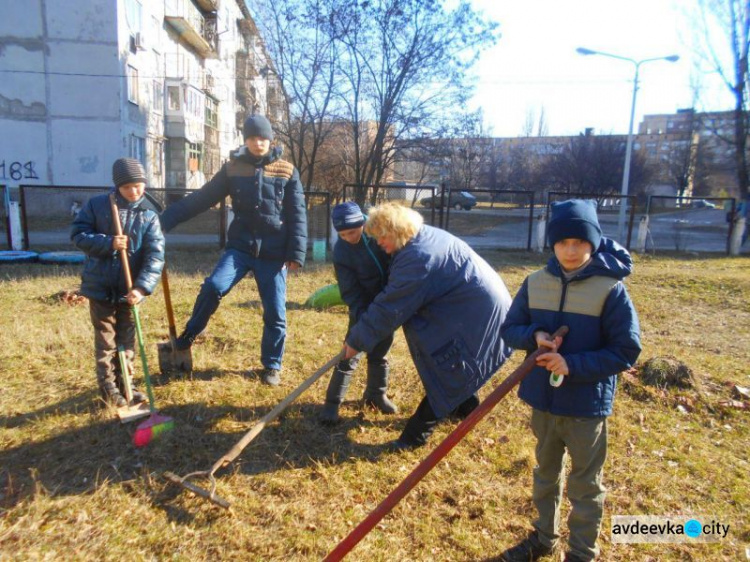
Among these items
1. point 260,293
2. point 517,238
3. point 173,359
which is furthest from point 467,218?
point 173,359

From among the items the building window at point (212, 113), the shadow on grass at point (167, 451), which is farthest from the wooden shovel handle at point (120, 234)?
the building window at point (212, 113)

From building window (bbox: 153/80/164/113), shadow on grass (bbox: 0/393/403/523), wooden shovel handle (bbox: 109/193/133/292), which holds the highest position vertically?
building window (bbox: 153/80/164/113)

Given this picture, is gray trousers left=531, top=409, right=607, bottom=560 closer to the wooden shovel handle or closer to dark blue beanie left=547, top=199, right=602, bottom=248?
dark blue beanie left=547, top=199, right=602, bottom=248

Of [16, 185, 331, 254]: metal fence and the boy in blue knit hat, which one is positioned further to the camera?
[16, 185, 331, 254]: metal fence

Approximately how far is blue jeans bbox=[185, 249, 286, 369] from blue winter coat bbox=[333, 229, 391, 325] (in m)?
0.78

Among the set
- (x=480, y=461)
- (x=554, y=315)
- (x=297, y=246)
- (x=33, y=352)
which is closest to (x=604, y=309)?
(x=554, y=315)

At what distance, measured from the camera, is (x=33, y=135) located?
18156 mm

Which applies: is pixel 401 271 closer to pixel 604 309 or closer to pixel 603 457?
pixel 604 309

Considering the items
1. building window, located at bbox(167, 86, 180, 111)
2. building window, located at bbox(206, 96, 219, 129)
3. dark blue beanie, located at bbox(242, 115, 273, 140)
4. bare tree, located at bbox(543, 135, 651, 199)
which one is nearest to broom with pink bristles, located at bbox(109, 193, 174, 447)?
dark blue beanie, located at bbox(242, 115, 273, 140)

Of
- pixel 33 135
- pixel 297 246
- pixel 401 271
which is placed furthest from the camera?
pixel 33 135

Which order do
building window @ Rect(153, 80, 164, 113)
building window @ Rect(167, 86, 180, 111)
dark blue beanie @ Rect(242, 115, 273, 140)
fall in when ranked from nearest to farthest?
1. dark blue beanie @ Rect(242, 115, 273, 140)
2. building window @ Rect(153, 80, 164, 113)
3. building window @ Rect(167, 86, 180, 111)

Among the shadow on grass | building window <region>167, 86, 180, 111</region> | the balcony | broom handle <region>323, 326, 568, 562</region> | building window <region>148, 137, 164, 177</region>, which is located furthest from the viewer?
the balcony

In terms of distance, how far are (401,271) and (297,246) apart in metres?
1.40

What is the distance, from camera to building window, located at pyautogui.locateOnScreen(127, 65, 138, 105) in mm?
19453
